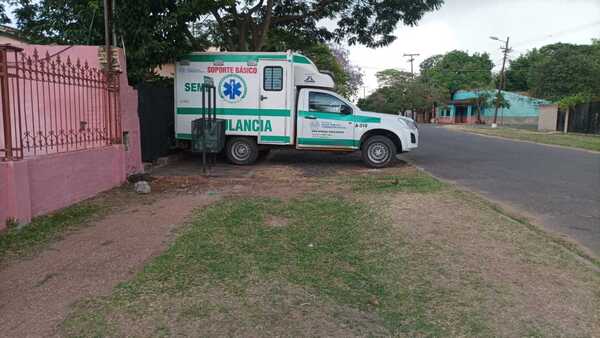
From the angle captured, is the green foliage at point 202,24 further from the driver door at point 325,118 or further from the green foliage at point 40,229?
the green foliage at point 40,229

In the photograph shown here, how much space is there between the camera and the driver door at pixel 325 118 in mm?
11828

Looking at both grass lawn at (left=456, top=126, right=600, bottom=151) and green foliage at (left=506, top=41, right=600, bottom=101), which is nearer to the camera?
grass lawn at (left=456, top=126, right=600, bottom=151)

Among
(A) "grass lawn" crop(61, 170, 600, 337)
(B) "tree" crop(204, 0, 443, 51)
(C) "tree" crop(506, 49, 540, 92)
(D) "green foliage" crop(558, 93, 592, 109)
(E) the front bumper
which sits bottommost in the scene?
(A) "grass lawn" crop(61, 170, 600, 337)

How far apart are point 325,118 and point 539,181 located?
16.4 feet

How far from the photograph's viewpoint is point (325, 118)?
11.8 m

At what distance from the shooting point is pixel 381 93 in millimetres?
74750

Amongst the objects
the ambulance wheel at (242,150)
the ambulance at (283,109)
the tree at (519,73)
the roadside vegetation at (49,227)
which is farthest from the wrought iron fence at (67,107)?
the tree at (519,73)

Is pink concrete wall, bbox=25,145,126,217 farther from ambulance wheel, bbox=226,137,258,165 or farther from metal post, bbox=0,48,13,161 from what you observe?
ambulance wheel, bbox=226,137,258,165

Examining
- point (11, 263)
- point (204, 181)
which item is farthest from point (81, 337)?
point (204, 181)

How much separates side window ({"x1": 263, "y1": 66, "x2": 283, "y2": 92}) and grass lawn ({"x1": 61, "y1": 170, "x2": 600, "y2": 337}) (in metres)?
5.85

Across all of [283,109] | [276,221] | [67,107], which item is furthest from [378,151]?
[67,107]

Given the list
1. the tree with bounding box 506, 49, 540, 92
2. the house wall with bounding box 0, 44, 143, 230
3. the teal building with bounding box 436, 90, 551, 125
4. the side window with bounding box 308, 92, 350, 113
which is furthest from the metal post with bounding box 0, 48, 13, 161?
the tree with bounding box 506, 49, 540, 92

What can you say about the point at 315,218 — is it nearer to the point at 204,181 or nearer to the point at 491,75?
the point at 204,181

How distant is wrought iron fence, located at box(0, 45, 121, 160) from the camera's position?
21.4 ft
